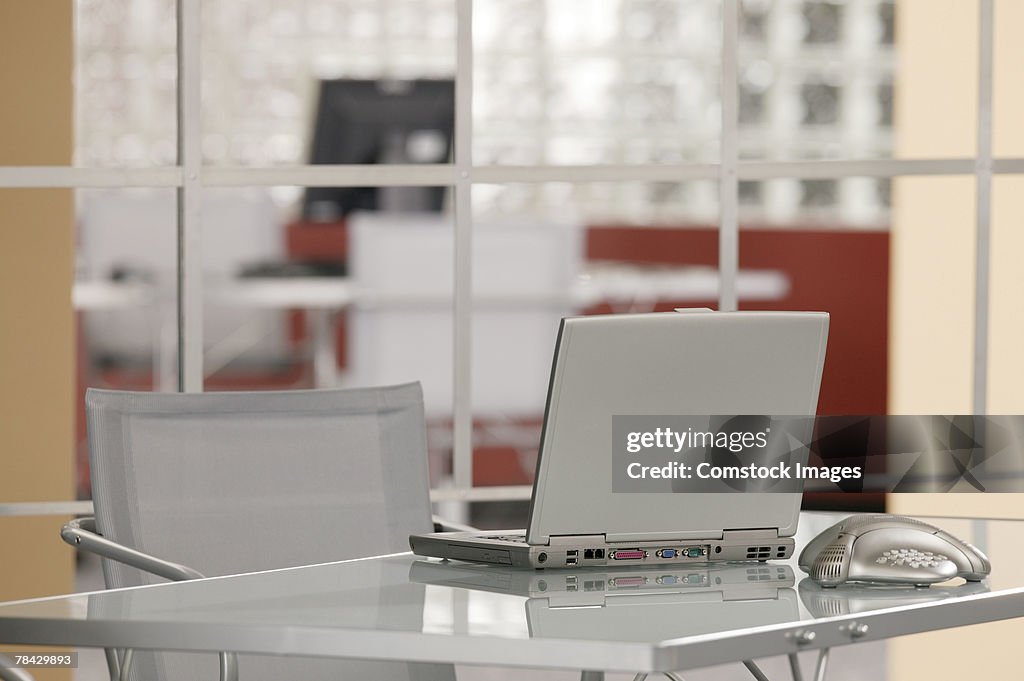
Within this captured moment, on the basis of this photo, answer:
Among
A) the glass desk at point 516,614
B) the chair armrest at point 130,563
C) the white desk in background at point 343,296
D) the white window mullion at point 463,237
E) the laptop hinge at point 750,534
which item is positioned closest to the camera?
the glass desk at point 516,614

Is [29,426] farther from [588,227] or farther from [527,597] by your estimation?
[527,597]

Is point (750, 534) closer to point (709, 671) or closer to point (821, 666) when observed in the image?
point (821, 666)

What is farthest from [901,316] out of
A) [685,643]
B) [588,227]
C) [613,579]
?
[685,643]

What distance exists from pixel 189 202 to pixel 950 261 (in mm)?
1881

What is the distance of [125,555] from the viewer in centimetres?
192

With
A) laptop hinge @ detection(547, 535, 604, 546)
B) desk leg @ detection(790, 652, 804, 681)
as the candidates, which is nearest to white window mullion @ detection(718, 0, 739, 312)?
desk leg @ detection(790, 652, 804, 681)

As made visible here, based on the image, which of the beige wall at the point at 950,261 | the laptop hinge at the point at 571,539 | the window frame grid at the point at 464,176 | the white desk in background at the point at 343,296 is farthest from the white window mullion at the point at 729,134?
the laptop hinge at the point at 571,539

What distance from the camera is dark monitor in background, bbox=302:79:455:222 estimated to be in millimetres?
3330

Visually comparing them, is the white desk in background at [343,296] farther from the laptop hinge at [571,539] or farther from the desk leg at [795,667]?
the laptop hinge at [571,539]

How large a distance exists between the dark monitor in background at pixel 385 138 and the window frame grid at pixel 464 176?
146 millimetres

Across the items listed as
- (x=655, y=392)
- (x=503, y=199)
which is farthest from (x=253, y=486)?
(x=503, y=199)

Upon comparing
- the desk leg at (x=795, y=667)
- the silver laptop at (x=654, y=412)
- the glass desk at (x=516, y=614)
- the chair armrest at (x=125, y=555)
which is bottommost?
the desk leg at (x=795, y=667)

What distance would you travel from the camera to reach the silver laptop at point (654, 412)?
1.44m

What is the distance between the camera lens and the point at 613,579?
4.82 ft
